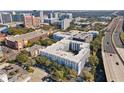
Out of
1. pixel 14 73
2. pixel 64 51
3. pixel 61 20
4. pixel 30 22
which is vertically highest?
pixel 61 20

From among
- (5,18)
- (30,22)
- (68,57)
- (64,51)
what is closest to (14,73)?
(68,57)

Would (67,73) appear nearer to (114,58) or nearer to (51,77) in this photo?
(51,77)

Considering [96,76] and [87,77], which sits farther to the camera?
[96,76]

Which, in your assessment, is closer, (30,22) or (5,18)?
(30,22)

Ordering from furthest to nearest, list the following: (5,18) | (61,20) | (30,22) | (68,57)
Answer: (5,18)
(61,20)
(30,22)
(68,57)

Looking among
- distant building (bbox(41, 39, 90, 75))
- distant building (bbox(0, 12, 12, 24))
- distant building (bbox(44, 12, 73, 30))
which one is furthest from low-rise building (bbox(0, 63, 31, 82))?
distant building (bbox(0, 12, 12, 24))

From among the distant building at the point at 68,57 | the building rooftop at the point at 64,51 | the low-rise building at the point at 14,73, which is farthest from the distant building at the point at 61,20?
the low-rise building at the point at 14,73

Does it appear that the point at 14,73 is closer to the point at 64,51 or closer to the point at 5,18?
the point at 64,51

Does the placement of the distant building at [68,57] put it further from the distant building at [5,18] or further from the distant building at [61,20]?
the distant building at [5,18]

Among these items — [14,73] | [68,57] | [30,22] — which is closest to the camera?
[14,73]
